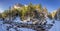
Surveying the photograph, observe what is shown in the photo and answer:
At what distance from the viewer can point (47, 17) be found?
1.76m

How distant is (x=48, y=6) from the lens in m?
1.78

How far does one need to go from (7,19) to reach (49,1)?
592 millimetres

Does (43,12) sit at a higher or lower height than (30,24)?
higher

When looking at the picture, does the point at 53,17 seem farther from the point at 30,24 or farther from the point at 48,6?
the point at 30,24

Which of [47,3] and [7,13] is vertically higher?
[47,3]

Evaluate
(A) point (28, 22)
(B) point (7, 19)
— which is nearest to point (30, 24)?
(A) point (28, 22)

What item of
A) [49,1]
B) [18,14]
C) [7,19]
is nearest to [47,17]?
[49,1]

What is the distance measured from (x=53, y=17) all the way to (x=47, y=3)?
20 centimetres

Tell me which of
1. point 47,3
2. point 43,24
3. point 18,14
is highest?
point 47,3

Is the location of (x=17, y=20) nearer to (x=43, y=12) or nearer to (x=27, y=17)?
(x=27, y=17)

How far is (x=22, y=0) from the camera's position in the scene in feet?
5.89

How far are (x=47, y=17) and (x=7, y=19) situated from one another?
518 mm

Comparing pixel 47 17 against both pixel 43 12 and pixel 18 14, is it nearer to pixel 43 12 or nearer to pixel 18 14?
pixel 43 12

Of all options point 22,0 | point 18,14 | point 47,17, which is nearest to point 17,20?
point 18,14
